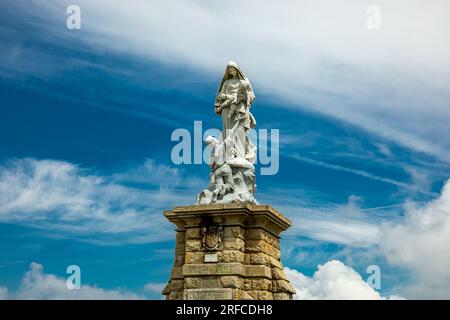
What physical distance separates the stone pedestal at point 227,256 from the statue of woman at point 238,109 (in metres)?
1.76

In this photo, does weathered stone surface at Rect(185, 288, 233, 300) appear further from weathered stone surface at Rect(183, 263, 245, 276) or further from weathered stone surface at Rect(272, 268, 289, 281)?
weathered stone surface at Rect(272, 268, 289, 281)

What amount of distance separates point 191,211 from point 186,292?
170 centimetres

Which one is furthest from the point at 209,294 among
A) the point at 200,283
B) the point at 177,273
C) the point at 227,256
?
the point at 177,273

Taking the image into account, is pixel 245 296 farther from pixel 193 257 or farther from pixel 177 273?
pixel 177 273

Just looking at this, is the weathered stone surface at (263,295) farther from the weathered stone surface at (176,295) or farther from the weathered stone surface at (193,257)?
the weathered stone surface at (176,295)

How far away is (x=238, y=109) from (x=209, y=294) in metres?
4.43

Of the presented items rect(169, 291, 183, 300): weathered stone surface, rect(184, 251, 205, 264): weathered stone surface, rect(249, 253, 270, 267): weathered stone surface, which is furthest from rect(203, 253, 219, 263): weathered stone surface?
rect(169, 291, 183, 300): weathered stone surface

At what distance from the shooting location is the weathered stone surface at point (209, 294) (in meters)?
13.0

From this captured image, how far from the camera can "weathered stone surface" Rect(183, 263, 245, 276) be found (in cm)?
1321

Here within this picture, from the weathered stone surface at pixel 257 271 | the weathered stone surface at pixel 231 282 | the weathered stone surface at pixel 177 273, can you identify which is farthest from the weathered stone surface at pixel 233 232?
the weathered stone surface at pixel 177 273

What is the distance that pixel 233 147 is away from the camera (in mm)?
14750
